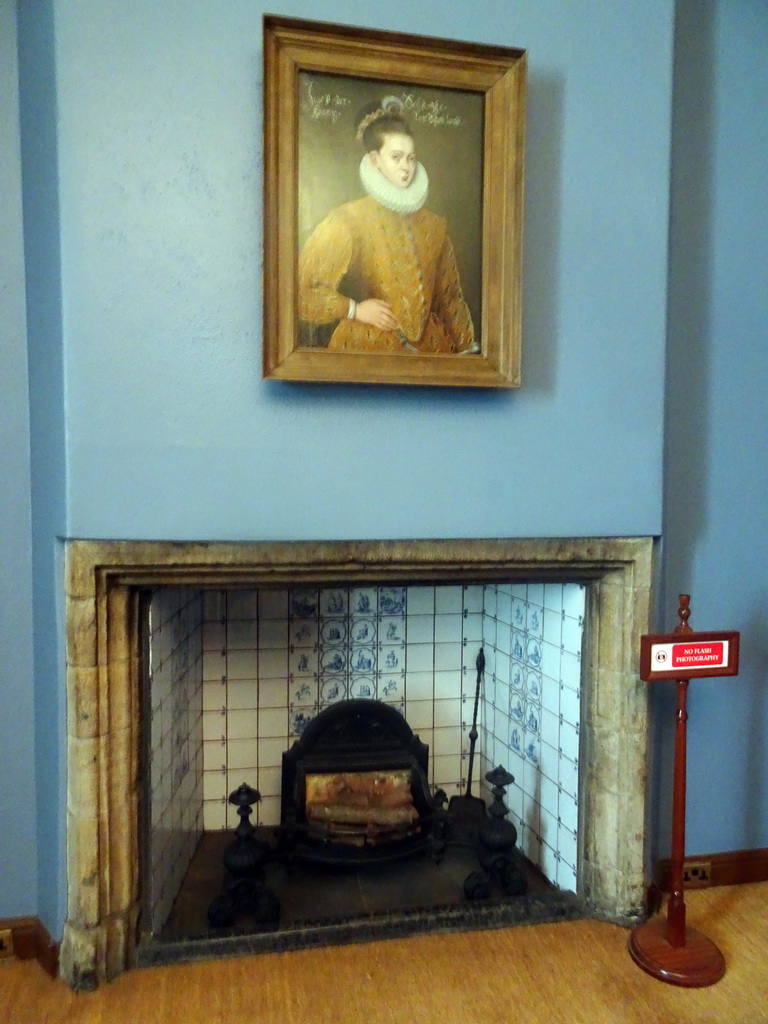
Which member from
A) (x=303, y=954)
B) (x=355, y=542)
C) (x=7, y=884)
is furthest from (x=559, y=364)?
(x=7, y=884)

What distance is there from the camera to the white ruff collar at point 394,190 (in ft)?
5.40

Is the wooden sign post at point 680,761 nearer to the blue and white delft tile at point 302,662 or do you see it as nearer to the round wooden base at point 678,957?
the round wooden base at point 678,957

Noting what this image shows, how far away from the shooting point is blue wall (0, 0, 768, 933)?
1.56 metres

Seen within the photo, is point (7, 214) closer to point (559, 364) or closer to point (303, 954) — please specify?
point (559, 364)

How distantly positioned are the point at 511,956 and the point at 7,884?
4.19 ft

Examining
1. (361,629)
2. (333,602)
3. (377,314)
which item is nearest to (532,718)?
(361,629)

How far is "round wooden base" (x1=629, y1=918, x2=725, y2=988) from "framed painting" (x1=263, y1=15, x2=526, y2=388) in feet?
4.80

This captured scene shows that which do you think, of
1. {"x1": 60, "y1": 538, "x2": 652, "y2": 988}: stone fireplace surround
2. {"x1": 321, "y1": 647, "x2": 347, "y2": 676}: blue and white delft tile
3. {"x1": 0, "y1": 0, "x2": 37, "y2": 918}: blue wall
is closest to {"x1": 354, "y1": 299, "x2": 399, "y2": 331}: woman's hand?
{"x1": 60, "y1": 538, "x2": 652, "y2": 988}: stone fireplace surround

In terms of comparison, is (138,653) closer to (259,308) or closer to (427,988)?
(259,308)

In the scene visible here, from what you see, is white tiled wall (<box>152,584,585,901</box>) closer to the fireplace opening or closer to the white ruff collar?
the fireplace opening

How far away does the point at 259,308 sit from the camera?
1626 mm

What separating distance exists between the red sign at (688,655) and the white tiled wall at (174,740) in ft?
4.01

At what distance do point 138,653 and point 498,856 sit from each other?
1246 mm

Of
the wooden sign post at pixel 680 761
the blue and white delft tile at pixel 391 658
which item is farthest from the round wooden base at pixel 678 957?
the blue and white delft tile at pixel 391 658
